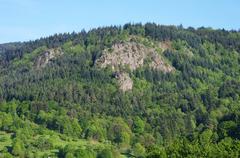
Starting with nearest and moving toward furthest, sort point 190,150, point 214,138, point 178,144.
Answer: point 190,150
point 178,144
point 214,138

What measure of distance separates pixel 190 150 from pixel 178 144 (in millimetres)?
8239

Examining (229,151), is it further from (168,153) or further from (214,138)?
(214,138)

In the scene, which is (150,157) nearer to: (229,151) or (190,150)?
(190,150)

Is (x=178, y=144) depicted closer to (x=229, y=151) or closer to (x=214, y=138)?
(x=229, y=151)

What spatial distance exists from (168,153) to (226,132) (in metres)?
82.3

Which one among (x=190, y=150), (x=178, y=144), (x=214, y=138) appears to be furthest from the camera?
(x=214, y=138)

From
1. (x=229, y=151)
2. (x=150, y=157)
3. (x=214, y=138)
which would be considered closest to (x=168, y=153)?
(x=150, y=157)

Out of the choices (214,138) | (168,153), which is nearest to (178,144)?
(168,153)

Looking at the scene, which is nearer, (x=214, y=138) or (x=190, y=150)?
(x=190, y=150)

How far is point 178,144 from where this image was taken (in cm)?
12644

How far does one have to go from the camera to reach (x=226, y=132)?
198750 millimetres

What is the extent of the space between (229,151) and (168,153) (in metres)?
13.0

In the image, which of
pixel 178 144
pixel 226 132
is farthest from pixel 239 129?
pixel 178 144

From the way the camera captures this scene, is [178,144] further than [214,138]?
No
